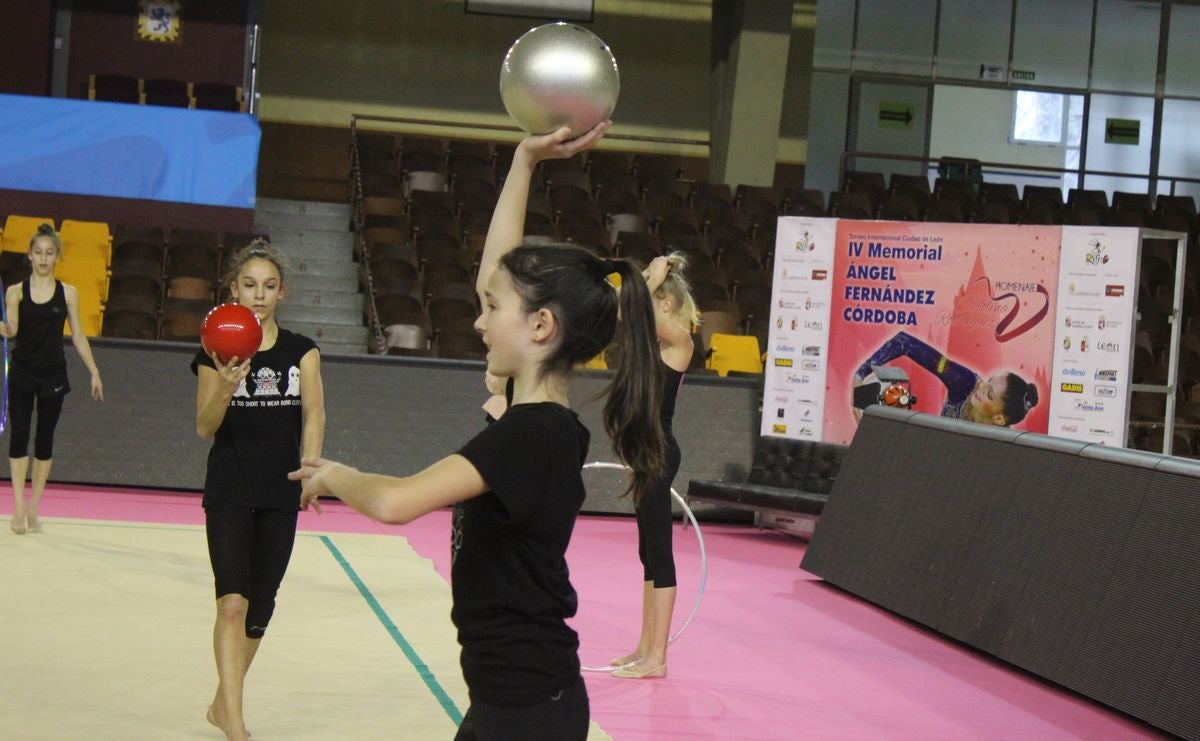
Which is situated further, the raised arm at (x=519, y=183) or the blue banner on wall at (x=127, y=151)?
the blue banner on wall at (x=127, y=151)

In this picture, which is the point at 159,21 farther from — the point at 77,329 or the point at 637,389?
the point at 637,389

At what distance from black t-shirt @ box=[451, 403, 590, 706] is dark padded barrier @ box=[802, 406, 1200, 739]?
3.71 meters

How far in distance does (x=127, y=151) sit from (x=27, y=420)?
651 cm

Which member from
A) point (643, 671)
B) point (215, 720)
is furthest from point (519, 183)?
point (643, 671)

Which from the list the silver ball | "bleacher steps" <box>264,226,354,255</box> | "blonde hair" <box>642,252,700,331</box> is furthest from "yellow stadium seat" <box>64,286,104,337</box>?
the silver ball

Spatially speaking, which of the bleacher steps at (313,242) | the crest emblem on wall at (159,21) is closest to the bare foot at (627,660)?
the bleacher steps at (313,242)

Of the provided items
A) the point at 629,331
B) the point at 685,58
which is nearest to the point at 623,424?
the point at 629,331

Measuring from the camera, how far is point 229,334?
12.2 ft

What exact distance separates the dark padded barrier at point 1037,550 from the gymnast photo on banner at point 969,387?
1.45 m

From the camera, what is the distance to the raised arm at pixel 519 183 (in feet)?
9.56

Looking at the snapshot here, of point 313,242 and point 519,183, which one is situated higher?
point 313,242

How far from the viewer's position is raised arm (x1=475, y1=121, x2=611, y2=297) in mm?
2914

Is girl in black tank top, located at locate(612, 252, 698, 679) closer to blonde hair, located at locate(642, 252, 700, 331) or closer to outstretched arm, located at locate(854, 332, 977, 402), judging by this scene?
blonde hair, located at locate(642, 252, 700, 331)

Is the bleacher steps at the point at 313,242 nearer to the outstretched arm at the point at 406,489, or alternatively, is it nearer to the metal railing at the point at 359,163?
the metal railing at the point at 359,163
